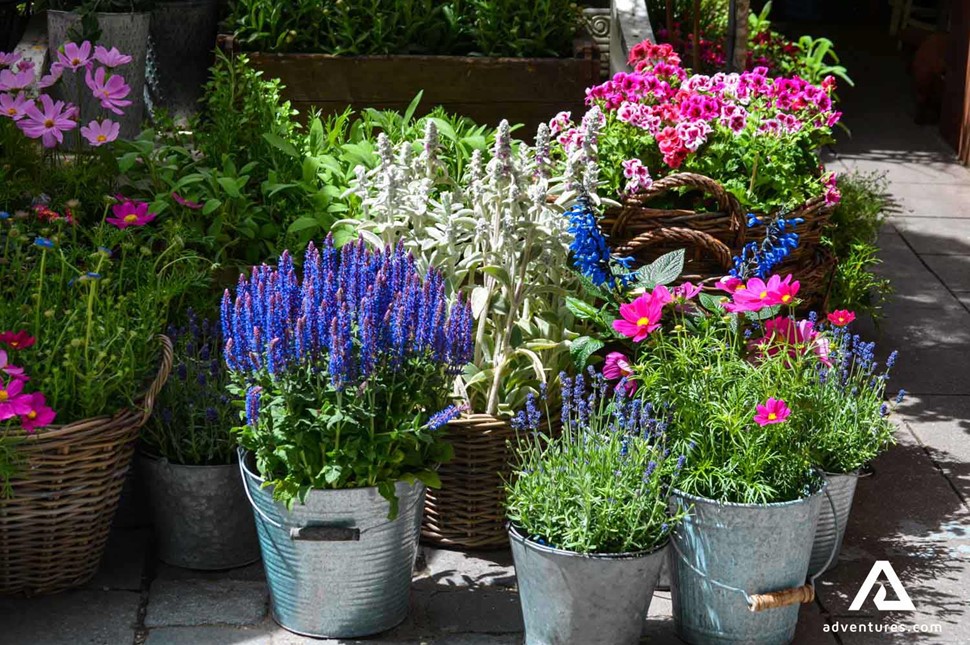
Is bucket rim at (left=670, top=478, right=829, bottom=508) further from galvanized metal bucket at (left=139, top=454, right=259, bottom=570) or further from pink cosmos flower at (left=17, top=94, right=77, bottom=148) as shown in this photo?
pink cosmos flower at (left=17, top=94, right=77, bottom=148)

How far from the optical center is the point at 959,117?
946 centimetres

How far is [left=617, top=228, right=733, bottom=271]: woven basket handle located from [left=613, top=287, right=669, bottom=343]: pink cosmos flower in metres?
0.39

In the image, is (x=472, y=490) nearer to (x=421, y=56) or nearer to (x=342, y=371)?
(x=342, y=371)

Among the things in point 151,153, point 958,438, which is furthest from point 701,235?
point 151,153

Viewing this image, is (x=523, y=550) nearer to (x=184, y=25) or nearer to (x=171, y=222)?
(x=171, y=222)

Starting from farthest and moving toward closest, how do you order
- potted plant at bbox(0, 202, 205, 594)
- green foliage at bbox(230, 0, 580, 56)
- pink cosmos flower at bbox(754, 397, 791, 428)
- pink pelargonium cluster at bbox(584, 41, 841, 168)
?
green foliage at bbox(230, 0, 580, 56), pink pelargonium cluster at bbox(584, 41, 841, 168), potted plant at bbox(0, 202, 205, 594), pink cosmos flower at bbox(754, 397, 791, 428)

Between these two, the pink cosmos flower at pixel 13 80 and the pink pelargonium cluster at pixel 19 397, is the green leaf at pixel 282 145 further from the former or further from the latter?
the pink pelargonium cluster at pixel 19 397

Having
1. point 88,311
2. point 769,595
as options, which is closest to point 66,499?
point 88,311

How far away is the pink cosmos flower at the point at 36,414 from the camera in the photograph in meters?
3.29

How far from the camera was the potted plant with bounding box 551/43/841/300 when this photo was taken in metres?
4.04

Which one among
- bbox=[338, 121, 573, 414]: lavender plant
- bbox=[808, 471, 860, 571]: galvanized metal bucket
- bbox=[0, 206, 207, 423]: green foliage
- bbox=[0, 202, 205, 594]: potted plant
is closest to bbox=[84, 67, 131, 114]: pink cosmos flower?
bbox=[0, 206, 207, 423]: green foliage

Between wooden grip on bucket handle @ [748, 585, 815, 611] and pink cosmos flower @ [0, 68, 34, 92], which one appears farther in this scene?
pink cosmos flower @ [0, 68, 34, 92]

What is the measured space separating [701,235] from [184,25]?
3539mm

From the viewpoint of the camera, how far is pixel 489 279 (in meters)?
3.88
